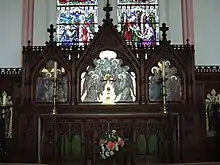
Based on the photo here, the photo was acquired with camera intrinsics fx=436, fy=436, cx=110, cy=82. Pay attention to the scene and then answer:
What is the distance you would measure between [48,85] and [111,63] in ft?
4.26

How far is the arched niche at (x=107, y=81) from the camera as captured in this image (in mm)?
8383

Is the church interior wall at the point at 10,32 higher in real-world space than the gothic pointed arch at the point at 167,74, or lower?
higher

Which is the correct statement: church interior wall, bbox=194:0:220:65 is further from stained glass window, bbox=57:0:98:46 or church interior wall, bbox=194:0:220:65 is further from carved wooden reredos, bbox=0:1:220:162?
stained glass window, bbox=57:0:98:46

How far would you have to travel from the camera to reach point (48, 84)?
8.46 meters

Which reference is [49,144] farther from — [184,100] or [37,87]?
[184,100]

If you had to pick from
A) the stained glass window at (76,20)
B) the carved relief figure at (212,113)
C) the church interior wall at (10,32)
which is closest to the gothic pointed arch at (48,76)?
the church interior wall at (10,32)

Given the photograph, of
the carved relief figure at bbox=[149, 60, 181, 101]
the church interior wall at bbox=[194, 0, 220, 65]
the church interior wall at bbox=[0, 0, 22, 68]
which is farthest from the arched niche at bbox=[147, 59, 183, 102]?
the church interior wall at bbox=[0, 0, 22, 68]

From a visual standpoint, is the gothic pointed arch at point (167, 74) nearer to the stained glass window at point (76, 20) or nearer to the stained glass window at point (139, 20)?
the stained glass window at point (139, 20)

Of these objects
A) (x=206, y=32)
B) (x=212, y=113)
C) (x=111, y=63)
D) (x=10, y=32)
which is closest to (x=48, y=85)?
(x=111, y=63)

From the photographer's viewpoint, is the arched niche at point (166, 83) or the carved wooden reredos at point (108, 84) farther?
the arched niche at point (166, 83)

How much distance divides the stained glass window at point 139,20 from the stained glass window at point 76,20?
0.63m

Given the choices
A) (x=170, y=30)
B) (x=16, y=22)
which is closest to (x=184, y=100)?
(x=170, y=30)

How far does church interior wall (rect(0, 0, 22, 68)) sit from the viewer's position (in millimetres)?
9383

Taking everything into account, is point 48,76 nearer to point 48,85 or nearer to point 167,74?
point 48,85
